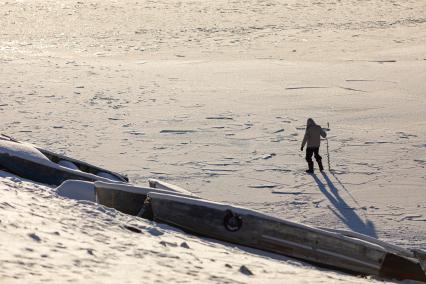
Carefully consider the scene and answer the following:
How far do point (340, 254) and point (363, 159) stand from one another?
6.08 m

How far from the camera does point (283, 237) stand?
922 centimetres

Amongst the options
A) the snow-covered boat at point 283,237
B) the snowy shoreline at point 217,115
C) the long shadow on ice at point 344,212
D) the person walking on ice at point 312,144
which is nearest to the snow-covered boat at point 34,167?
the snowy shoreline at point 217,115

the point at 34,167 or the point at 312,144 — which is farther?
the point at 312,144

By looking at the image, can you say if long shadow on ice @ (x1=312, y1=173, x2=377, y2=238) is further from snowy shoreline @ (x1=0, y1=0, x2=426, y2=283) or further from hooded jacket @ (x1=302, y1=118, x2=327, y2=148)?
hooded jacket @ (x1=302, y1=118, x2=327, y2=148)

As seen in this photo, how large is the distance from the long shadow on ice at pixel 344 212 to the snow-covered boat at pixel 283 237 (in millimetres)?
1601

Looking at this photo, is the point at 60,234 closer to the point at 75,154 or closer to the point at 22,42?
the point at 75,154

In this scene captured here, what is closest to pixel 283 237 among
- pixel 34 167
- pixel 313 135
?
pixel 34 167

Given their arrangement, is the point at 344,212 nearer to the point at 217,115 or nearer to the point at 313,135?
the point at 313,135

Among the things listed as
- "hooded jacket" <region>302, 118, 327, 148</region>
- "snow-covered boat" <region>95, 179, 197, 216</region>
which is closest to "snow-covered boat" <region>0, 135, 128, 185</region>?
"snow-covered boat" <region>95, 179, 197, 216</region>

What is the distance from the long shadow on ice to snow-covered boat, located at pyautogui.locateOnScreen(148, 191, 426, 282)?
1.60m

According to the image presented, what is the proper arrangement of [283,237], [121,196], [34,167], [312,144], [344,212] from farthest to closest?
[312,144], [344,212], [34,167], [121,196], [283,237]

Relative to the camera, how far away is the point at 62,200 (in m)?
9.30

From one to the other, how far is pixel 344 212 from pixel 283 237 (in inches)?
111

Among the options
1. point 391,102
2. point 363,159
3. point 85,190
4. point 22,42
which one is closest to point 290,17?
point 22,42
